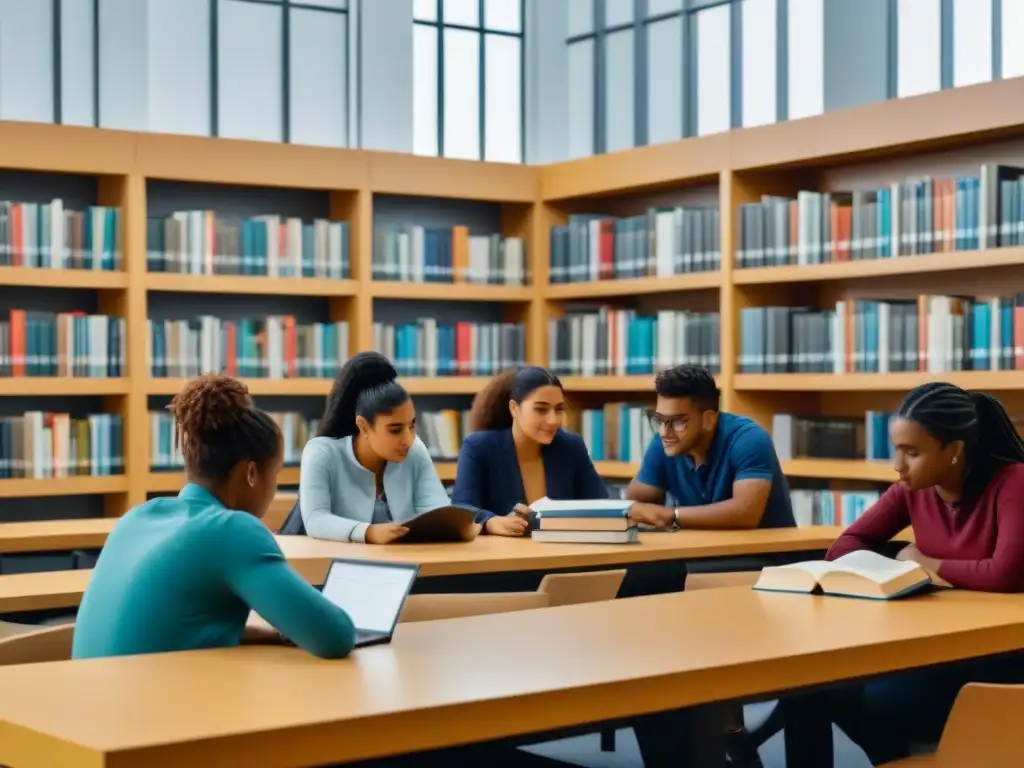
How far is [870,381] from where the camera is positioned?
6633 mm

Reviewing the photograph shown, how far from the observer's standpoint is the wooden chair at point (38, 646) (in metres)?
2.84

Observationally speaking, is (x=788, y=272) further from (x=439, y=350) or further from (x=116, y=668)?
(x=116, y=668)

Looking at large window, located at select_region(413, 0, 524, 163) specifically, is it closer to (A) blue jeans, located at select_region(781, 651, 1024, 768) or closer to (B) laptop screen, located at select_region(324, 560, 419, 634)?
(A) blue jeans, located at select_region(781, 651, 1024, 768)

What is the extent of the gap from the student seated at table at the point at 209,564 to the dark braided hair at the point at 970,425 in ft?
5.28

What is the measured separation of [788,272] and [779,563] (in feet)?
8.04

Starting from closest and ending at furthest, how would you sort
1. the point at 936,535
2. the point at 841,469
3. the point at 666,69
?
the point at 936,535
the point at 841,469
the point at 666,69

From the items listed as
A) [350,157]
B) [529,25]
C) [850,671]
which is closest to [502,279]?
[350,157]

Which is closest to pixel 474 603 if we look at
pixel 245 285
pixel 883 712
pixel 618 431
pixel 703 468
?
pixel 883 712

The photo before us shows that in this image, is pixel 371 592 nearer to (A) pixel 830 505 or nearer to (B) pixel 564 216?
(A) pixel 830 505

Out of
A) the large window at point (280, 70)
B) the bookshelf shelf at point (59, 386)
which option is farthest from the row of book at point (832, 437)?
the large window at point (280, 70)

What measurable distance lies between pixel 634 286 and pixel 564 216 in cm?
82

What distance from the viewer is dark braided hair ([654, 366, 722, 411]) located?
200 inches

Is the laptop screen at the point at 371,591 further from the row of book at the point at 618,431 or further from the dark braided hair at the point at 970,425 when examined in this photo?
the row of book at the point at 618,431

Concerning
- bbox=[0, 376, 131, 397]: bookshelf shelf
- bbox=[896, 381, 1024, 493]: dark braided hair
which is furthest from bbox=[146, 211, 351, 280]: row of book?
bbox=[896, 381, 1024, 493]: dark braided hair
